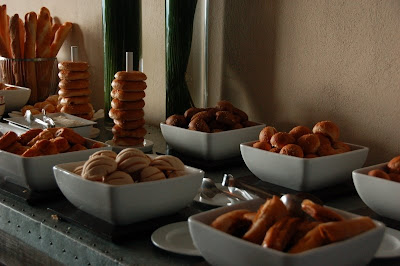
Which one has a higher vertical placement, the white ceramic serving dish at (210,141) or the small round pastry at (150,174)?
the small round pastry at (150,174)

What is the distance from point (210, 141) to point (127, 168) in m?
0.34

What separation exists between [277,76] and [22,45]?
0.89 metres

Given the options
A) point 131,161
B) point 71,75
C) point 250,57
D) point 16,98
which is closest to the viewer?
point 131,161

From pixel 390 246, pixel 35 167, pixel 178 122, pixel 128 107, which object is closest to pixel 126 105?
pixel 128 107

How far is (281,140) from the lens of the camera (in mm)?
978

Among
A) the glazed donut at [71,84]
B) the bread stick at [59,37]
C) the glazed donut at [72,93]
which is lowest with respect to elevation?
the glazed donut at [72,93]

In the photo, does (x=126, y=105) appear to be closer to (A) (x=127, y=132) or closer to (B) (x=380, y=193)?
(A) (x=127, y=132)

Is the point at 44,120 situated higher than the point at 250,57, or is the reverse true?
the point at 250,57

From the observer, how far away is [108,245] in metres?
0.77

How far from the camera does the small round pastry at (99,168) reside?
798 mm

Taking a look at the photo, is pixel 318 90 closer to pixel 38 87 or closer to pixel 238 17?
pixel 238 17

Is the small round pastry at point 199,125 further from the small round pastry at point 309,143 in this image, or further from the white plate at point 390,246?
the white plate at point 390,246

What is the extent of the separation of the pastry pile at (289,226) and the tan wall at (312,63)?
0.50m

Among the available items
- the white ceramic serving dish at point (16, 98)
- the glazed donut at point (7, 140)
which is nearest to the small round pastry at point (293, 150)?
the glazed donut at point (7, 140)
